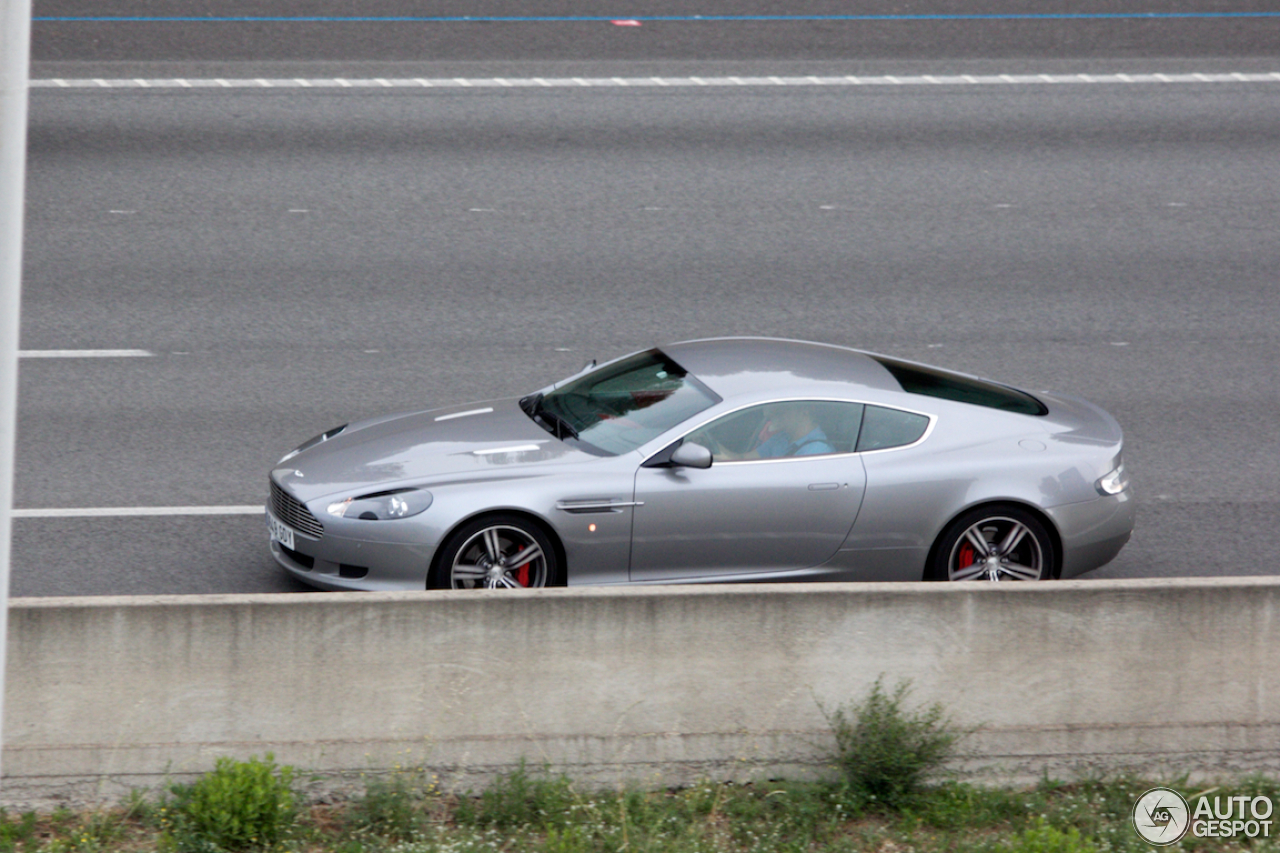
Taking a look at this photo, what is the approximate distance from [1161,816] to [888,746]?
128 centimetres

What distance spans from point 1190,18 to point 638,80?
8195mm

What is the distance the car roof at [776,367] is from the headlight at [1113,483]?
4.21 feet

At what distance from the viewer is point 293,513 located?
24.5 feet

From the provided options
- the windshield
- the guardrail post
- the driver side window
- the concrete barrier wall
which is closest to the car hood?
the windshield

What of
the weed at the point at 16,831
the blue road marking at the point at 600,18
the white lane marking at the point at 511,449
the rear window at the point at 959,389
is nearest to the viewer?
the weed at the point at 16,831

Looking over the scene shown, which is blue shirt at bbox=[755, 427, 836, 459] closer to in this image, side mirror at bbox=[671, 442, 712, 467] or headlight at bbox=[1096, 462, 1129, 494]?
side mirror at bbox=[671, 442, 712, 467]

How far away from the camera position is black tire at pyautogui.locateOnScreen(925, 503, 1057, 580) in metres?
7.64

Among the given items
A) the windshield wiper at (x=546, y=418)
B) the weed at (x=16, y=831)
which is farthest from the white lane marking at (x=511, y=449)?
the weed at (x=16, y=831)

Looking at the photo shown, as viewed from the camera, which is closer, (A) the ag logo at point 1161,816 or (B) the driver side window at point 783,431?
(A) the ag logo at point 1161,816

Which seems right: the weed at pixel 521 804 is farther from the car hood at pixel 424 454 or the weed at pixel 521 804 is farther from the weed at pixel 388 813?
the car hood at pixel 424 454

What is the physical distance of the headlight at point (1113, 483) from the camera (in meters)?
7.80

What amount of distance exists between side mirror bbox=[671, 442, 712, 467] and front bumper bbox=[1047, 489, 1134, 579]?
2019mm

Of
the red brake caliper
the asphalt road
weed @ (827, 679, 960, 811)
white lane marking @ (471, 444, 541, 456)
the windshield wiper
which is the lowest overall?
weed @ (827, 679, 960, 811)

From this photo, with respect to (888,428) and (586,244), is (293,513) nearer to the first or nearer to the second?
(888,428)
